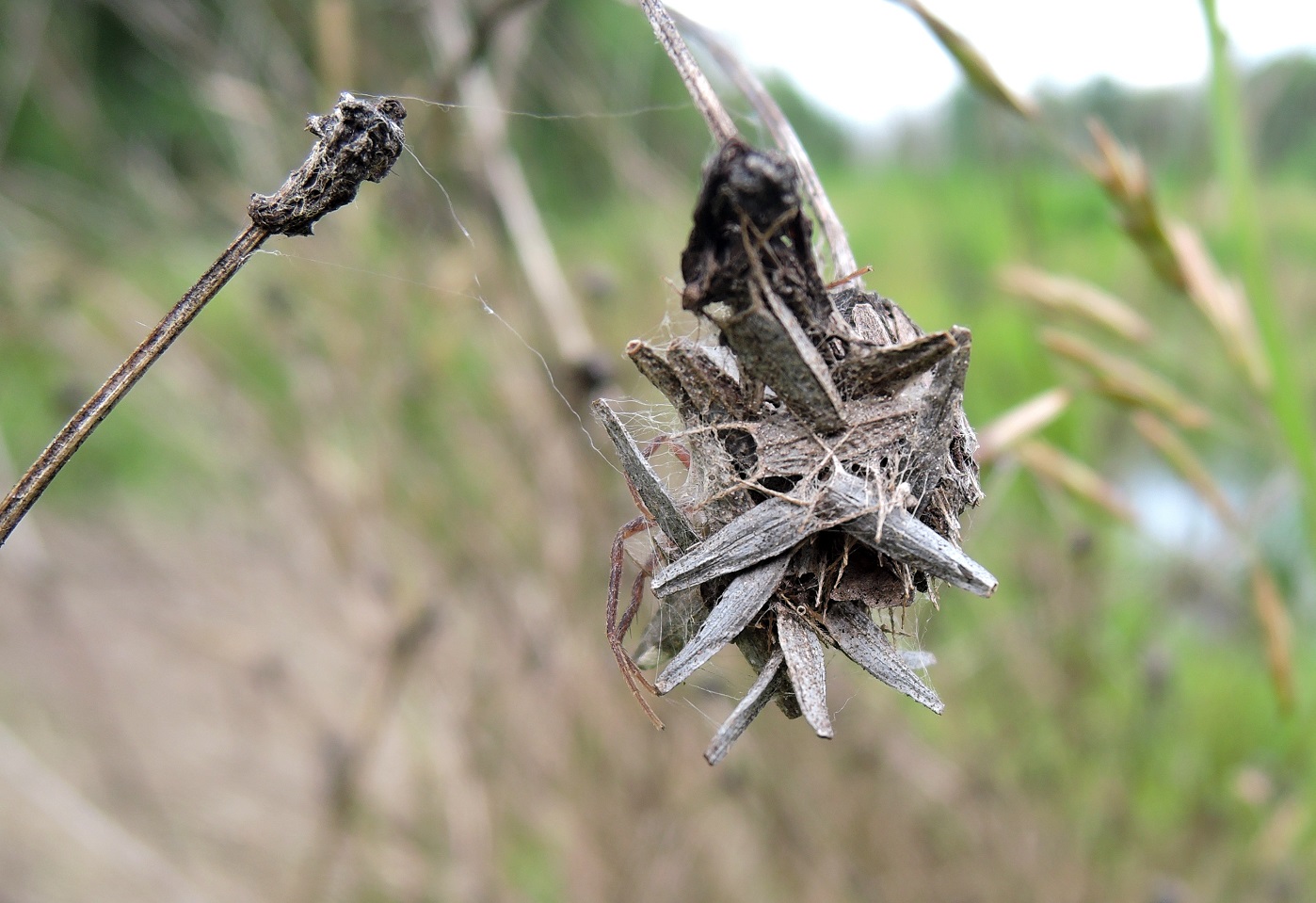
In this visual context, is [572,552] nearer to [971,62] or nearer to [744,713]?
[971,62]

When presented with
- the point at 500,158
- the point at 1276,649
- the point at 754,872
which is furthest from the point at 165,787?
the point at 1276,649

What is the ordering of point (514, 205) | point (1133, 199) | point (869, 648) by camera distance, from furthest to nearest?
1. point (514, 205)
2. point (1133, 199)
3. point (869, 648)

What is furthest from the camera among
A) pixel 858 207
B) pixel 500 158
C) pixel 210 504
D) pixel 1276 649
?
pixel 210 504

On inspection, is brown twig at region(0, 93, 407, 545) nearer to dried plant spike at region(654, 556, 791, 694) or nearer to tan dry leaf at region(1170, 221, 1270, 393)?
dried plant spike at region(654, 556, 791, 694)

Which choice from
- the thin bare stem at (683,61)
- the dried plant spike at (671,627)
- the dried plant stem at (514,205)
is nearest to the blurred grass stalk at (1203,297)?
the thin bare stem at (683,61)

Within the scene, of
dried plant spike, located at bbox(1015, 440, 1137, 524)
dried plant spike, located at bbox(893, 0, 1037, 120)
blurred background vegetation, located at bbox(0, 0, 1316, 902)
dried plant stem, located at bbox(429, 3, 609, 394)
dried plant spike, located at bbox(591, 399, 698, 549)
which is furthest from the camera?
blurred background vegetation, located at bbox(0, 0, 1316, 902)

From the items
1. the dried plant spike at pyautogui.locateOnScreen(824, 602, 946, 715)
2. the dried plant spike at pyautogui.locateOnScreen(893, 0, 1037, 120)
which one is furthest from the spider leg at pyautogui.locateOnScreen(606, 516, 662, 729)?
the dried plant spike at pyautogui.locateOnScreen(893, 0, 1037, 120)

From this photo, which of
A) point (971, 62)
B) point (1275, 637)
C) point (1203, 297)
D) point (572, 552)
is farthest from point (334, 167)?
point (572, 552)

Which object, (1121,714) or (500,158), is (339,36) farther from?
(1121,714)
